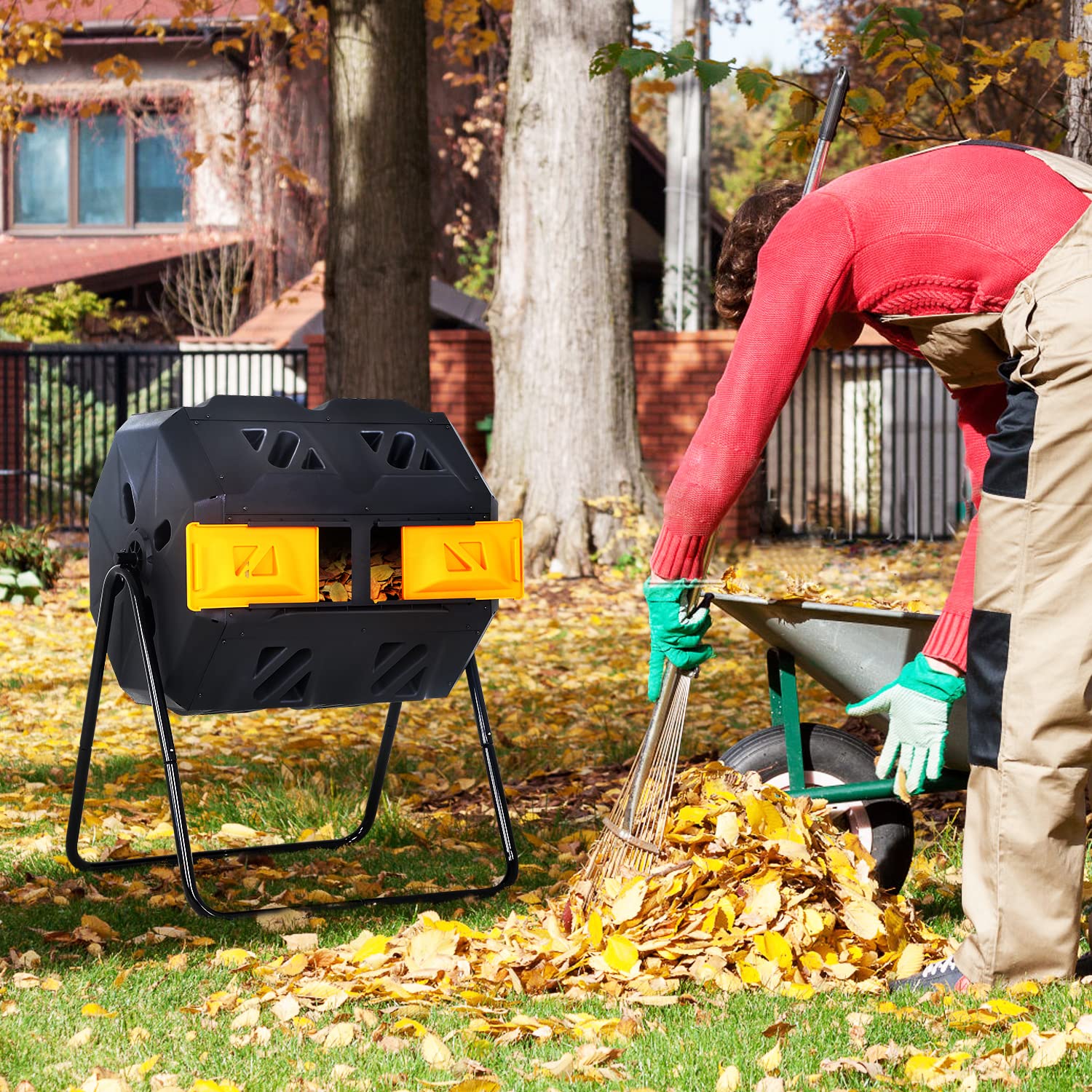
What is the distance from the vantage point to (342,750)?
5.76 metres

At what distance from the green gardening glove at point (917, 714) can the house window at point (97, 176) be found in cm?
1920

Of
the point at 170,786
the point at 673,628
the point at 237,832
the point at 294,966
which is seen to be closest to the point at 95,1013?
the point at 294,966

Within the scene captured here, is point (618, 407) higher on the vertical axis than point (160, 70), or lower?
lower

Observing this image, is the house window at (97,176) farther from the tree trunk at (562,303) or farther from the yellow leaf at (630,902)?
the yellow leaf at (630,902)

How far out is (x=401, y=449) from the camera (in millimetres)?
3684

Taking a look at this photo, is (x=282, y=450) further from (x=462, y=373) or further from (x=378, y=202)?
(x=462, y=373)

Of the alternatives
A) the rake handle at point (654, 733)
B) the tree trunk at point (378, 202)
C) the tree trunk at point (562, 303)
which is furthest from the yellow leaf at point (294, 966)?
the tree trunk at point (378, 202)

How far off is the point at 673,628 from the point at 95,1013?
138 centimetres

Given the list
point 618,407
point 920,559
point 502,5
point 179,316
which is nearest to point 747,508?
point 920,559

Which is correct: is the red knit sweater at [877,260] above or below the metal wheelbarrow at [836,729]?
above

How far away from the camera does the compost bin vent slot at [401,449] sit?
3.65 meters

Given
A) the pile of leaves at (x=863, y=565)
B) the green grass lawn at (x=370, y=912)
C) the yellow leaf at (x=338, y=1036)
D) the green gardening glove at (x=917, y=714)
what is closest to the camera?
the green grass lawn at (x=370, y=912)

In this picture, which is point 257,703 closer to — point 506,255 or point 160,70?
point 506,255

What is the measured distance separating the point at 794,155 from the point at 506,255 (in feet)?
17.4
